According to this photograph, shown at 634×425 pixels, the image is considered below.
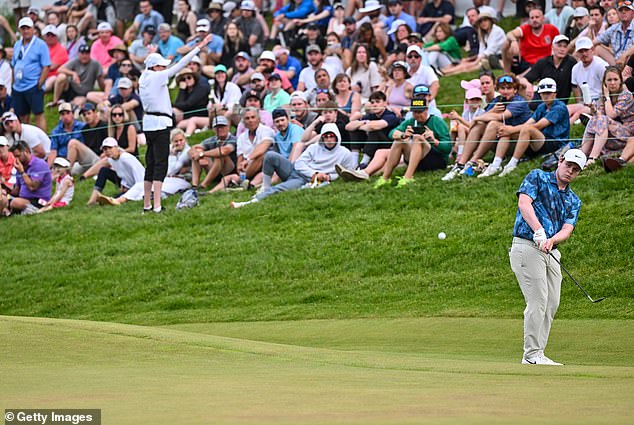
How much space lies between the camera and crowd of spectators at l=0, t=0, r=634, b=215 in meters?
18.0

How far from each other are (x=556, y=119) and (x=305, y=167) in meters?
4.43

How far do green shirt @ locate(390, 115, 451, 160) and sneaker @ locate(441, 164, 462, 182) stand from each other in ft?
1.26

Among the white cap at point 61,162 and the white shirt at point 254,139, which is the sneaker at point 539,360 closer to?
the white shirt at point 254,139

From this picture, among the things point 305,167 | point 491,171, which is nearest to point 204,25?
point 305,167

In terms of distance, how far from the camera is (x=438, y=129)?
18609mm

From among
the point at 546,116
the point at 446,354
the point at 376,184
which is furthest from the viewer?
the point at 376,184

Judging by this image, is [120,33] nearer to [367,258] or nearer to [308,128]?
[308,128]

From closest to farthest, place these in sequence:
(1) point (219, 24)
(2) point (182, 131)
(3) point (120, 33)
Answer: (2) point (182, 131) < (1) point (219, 24) < (3) point (120, 33)

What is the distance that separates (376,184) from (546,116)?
9.73ft

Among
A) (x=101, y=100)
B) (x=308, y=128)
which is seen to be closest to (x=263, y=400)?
(x=308, y=128)

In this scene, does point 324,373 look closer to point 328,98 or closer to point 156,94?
point 156,94

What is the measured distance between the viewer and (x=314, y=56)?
75.8 feet

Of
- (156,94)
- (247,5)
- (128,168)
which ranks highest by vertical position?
(156,94)

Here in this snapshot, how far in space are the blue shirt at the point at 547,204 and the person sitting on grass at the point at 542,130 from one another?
6.75 m
